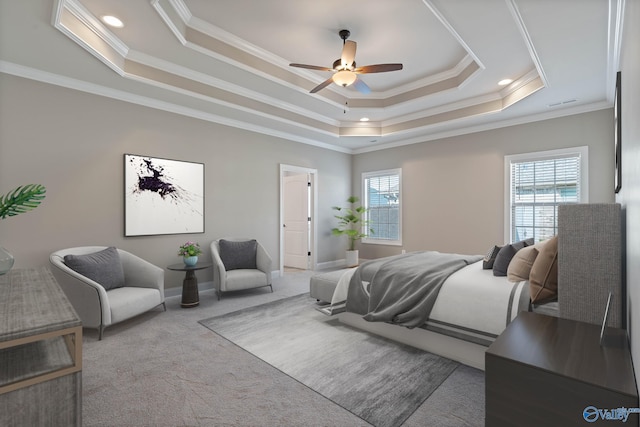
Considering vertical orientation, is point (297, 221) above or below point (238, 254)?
above

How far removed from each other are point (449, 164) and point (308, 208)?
2.97 meters

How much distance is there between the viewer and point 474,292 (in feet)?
8.26

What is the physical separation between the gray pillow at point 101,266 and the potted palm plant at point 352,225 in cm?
413

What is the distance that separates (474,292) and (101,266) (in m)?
3.74

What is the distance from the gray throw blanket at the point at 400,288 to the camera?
2713 millimetres

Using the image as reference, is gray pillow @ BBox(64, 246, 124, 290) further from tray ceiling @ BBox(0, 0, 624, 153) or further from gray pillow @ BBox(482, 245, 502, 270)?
gray pillow @ BBox(482, 245, 502, 270)

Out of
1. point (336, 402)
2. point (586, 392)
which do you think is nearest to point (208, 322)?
point (336, 402)

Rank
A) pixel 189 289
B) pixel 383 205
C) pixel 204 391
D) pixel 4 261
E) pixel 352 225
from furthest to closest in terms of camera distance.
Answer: pixel 352 225, pixel 383 205, pixel 189 289, pixel 204 391, pixel 4 261

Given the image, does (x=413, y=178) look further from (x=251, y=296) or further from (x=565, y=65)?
(x=251, y=296)

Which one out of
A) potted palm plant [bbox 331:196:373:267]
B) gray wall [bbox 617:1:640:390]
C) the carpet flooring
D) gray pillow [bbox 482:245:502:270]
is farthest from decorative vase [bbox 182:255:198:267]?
gray wall [bbox 617:1:640:390]

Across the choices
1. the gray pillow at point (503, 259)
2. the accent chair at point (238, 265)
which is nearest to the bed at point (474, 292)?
the gray pillow at point (503, 259)

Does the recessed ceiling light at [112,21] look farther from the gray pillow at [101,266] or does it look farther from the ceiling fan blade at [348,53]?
the gray pillow at [101,266]

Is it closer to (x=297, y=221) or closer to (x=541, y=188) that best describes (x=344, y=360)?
(x=541, y=188)

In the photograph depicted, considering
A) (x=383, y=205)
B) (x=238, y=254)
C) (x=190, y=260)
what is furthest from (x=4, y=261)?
(x=383, y=205)
